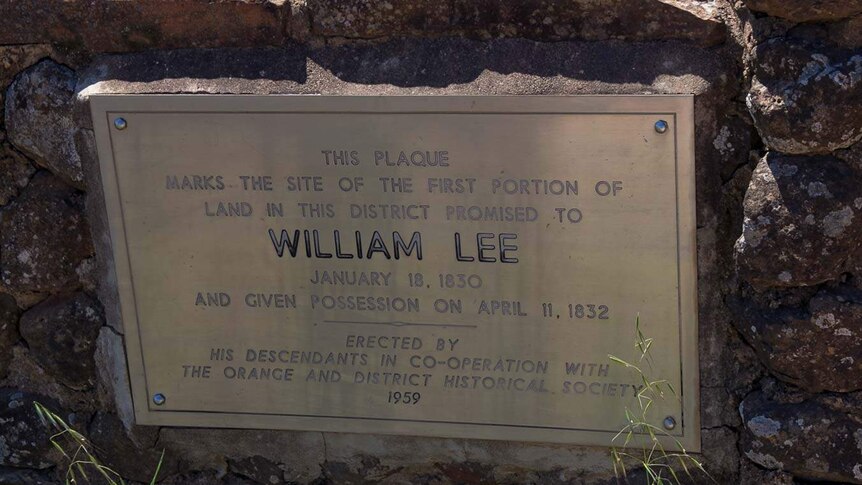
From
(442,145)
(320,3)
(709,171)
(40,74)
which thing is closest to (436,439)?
(442,145)

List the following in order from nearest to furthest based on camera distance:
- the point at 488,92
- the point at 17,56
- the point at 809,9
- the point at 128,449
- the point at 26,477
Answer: the point at 809,9, the point at 488,92, the point at 17,56, the point at 128,449, the point at 26,477

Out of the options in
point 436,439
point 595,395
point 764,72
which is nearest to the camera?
point 764,72

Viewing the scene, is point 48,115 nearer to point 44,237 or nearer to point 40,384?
point 44,237

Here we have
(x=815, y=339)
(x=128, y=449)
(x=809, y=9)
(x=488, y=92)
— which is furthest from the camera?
(x=128, y=449)

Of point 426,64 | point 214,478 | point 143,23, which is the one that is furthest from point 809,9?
point 214,478

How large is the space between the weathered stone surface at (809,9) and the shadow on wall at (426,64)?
0.16 meters

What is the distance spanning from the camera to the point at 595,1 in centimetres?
204

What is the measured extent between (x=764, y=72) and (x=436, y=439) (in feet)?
3.49

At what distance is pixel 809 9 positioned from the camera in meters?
A: 1.82

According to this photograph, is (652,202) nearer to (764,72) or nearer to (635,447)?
(764,72)

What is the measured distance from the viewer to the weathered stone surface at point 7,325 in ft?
8.21

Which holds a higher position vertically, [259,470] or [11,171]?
[11,171]

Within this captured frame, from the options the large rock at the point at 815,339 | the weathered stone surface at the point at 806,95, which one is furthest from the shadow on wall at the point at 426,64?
the large rock at the point at 815,339

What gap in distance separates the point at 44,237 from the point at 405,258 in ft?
2.93
